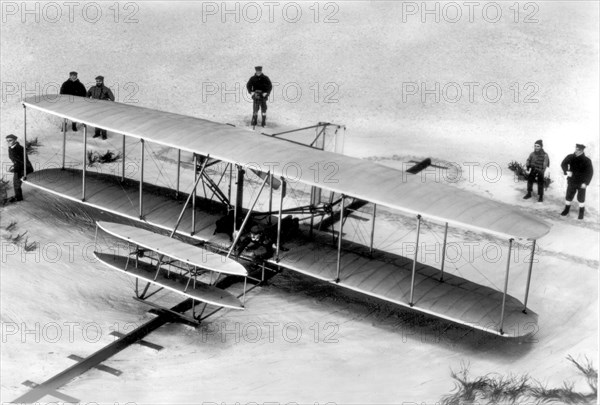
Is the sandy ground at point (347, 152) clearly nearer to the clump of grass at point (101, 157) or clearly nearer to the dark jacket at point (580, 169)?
the clump of grass at point (101, 157)

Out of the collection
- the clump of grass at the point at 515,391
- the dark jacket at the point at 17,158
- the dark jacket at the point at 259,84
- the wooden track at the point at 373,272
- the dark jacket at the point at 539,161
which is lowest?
the clump of grass at the point at 515,391

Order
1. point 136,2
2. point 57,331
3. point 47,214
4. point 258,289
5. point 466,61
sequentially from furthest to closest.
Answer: point 136,2 → point 466,61 → point 47,214 → point 258,289 → point 57,331

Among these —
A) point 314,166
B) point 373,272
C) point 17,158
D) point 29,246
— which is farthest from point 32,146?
point 373,272

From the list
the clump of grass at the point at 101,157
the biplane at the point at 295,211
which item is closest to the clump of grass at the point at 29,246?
the biplane at the point at 295,211

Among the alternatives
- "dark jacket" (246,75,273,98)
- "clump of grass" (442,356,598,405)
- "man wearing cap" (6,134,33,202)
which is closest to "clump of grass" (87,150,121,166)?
"man wearing cap" (6,134,33,202)

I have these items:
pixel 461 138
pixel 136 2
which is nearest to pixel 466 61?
pixel 461 138

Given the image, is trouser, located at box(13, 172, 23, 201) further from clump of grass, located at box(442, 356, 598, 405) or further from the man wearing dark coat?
clump of grass, located at box(442, 356, 598, 405)

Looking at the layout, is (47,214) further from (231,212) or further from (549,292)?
(549,292)
